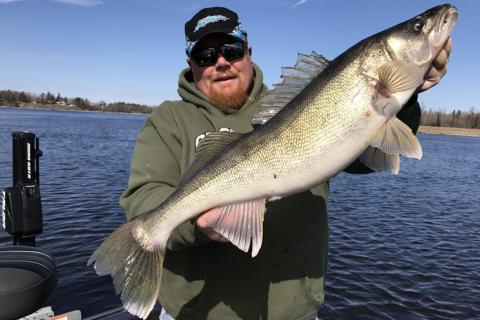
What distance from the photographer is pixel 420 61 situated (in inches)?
99.8

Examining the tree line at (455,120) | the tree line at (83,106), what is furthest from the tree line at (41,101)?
the tree line at (455,120)

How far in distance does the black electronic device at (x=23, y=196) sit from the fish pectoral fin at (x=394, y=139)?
516 centimetres

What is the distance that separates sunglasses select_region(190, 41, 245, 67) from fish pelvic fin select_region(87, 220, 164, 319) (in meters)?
1.63

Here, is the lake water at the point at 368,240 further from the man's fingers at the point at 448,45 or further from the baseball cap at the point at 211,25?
the man's fingers at the point at 448,45

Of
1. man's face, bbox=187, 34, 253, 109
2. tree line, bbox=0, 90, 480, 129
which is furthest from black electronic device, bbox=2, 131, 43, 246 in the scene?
tree line, bbox=0, 90, 480, 129

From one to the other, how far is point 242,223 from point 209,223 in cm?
22

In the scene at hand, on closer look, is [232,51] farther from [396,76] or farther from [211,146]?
[396,76]

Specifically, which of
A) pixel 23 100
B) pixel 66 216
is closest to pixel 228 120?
pixel 66 216

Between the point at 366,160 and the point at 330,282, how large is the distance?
332 inches

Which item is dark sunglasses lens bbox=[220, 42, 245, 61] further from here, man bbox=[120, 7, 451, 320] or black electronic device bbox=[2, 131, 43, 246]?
black electronic device bbox=[2, 131, 43, 246]

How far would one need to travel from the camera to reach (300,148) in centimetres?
252

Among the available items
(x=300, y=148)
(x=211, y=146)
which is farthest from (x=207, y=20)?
(x=300, y=148)

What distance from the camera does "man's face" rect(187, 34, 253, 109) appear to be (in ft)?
11.5

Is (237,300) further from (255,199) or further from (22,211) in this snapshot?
(22,211)
